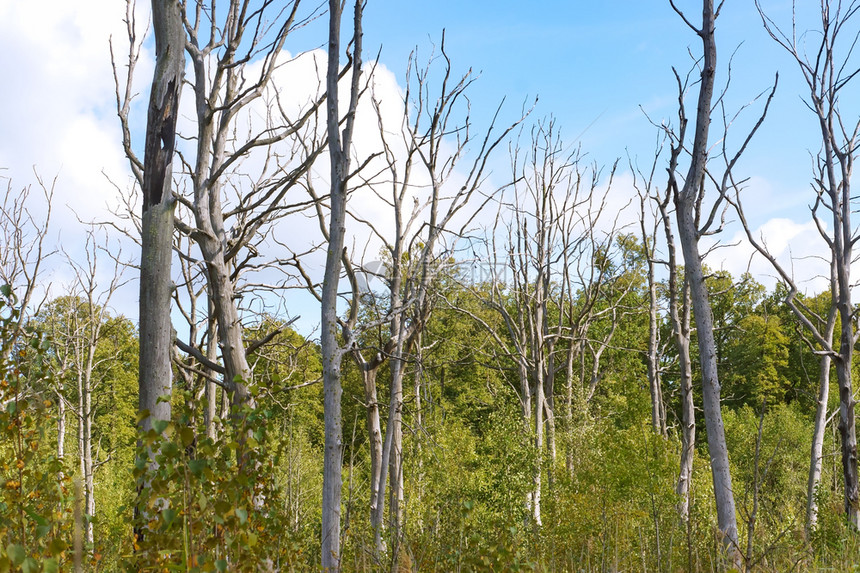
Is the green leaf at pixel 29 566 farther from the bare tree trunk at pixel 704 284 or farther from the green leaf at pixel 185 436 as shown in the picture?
the bare tree trunk at pixel 704 284

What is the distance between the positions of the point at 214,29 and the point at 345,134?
3273 millimetres

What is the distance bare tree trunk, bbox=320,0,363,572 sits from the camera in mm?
6547

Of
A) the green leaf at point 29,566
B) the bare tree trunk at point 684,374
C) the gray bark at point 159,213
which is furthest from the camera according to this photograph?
the bare tree trunk at point 684,374

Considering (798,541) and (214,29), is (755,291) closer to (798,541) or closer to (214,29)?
(798,541)

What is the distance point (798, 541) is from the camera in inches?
368

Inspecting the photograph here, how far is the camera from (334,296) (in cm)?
676

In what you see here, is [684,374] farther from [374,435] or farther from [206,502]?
[206,502]

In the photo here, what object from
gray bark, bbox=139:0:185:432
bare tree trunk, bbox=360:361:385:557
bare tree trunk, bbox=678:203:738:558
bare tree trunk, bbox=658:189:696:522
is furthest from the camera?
bare tree trunk, bbox=658:189:696:522

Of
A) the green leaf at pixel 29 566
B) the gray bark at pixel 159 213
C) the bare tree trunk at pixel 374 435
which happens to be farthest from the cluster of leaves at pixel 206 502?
the bare tree trunk at pixel 374 435

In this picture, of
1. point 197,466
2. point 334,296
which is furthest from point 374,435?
point 197,466

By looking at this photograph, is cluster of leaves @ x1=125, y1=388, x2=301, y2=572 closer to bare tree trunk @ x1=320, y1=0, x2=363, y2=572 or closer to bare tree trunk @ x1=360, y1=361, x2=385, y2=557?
bare tree trunk @ x1=320, y1=0, x2=363, y2=572

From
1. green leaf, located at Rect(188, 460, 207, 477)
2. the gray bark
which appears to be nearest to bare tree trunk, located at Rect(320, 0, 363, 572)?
the gray bark

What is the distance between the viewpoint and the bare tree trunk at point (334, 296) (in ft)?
21.5

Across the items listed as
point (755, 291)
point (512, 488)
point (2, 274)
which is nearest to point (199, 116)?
point (2, 274)
